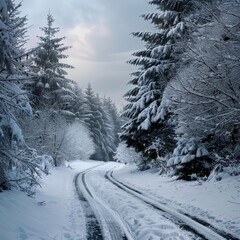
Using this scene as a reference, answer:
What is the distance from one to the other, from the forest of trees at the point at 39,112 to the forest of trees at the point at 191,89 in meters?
5.15

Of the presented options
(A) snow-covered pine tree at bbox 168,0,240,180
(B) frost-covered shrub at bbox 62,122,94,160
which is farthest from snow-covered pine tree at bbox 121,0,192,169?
(B) frost-covered shrub at bbox 62,122,94,160

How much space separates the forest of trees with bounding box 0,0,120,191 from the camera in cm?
793

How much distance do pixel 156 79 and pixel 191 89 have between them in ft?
34.8

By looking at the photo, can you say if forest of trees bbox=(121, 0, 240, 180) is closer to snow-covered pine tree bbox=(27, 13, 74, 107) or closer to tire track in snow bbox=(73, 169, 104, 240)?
tire track in snow bbox=(73, 169, 104, 240)

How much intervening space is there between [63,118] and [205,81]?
26.7m

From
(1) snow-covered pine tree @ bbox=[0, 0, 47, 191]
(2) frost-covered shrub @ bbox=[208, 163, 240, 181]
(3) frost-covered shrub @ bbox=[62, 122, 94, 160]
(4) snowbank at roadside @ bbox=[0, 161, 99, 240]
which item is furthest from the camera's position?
(3) frost-covered shrub @ bbox=[62, 122, 94, 160]

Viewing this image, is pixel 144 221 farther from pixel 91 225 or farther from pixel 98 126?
pixel 98 126

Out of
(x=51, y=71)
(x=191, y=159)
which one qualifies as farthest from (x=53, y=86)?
(x=191, y=159)

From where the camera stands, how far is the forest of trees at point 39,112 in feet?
26.0

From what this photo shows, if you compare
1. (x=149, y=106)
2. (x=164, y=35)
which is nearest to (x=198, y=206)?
(x=149, y=106)

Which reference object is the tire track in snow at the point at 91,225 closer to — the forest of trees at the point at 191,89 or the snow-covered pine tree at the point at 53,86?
the forest of trees at the point at 191,89

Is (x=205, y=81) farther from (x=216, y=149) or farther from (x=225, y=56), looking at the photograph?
(x=216, y=149)

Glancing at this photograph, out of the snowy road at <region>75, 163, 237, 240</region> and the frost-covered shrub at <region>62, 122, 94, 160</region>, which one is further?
the frost-covered shrub at <region>62, 122, 94, 160</region>

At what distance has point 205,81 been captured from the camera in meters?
10.4
